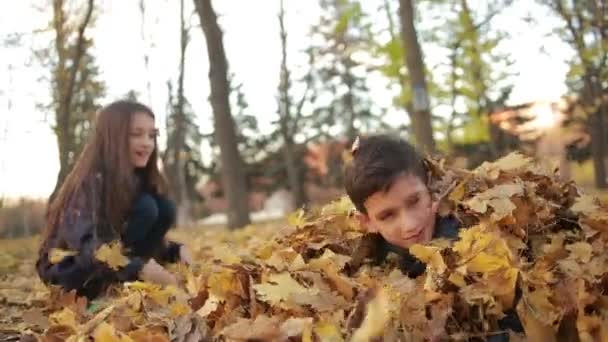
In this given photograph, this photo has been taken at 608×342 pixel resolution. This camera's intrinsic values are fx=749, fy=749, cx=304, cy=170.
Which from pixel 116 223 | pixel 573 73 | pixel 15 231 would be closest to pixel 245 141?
pixel 15 231

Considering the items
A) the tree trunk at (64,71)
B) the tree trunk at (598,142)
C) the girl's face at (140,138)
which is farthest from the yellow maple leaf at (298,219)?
the tree trunk at (598,142)

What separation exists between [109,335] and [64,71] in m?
10.1

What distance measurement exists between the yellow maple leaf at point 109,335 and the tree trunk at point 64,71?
7.19 m

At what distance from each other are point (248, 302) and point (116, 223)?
72.8 inches

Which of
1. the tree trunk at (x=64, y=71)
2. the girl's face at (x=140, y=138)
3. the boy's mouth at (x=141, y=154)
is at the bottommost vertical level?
the boy's mouth at (x=141, y=154)

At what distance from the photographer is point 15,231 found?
1014 inches

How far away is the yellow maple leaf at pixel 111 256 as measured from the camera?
3.05m

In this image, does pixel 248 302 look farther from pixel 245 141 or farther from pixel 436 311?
pixel 245 141

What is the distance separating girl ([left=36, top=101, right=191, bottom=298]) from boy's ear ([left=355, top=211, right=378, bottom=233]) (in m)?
0.97

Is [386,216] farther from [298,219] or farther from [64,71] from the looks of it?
[64,71]

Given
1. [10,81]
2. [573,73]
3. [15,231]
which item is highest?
[10,81]

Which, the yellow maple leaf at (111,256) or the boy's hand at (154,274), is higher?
the yellow maple leaf at (111,256)

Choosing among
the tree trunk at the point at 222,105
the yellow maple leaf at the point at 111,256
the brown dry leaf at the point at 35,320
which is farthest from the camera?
the tree trunk at the point at 222,105

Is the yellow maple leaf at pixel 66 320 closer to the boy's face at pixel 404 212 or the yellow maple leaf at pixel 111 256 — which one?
the boy's face at pixel 404 212
